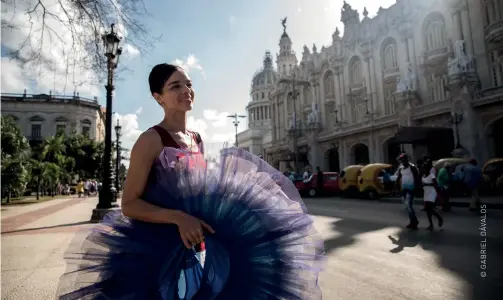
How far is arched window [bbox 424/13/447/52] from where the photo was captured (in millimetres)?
25812

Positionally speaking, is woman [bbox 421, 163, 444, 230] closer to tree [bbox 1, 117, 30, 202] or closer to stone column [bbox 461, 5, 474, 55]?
tree [bbox 1, 117, 30, 202]

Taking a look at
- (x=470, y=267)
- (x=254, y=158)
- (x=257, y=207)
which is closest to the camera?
(x=257, y=207)

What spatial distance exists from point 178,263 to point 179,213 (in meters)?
0.24

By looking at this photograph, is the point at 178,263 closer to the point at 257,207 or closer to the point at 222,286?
the point at 222,286

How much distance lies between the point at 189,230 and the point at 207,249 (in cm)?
16

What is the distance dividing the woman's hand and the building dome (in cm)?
11052

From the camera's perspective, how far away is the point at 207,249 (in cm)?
→ 151

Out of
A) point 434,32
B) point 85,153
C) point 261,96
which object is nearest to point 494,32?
point 434,32

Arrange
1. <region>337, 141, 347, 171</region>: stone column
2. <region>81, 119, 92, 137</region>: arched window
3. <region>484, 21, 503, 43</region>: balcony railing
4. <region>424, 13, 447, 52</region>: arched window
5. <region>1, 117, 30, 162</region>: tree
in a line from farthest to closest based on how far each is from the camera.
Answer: <region>81, 119, 92, 137</region>: arched window
<region>337, 141, 347, 171</region>: stone column
<region>424, 13, 447, 52</region>: arched window
<region>484, 21, 503, 43</region>: balcony railing
<region>1, 117, 30, 162</region>: tree

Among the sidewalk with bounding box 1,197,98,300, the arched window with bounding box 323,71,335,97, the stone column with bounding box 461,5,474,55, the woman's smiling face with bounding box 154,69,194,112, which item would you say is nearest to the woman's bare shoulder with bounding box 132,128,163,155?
the woman's smiling face with bounding box 154,69,194,112

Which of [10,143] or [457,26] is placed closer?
[10,143]

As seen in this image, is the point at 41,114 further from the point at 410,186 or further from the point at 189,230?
the point at 189,230

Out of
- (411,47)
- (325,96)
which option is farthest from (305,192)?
(325,96)

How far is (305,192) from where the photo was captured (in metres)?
22.5
